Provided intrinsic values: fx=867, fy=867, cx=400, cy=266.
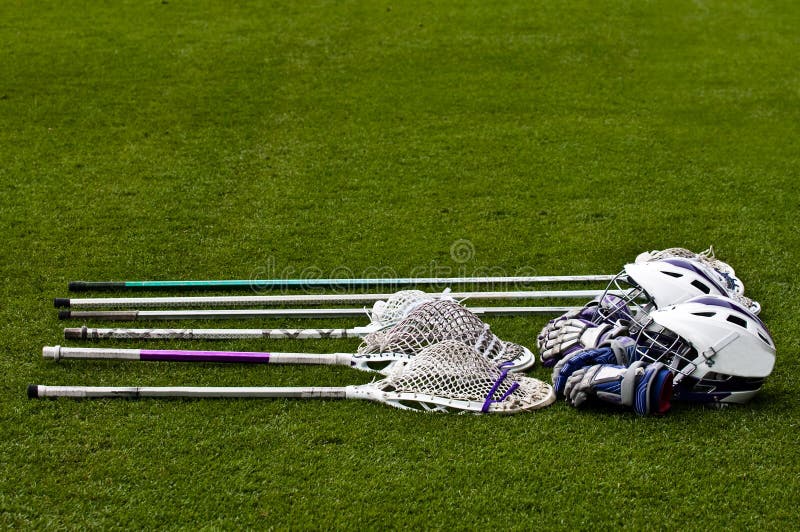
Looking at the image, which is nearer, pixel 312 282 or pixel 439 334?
pixel 439 334

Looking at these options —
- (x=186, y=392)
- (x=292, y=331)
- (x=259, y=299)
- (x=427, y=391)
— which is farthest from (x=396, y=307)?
(x=186, y=392)

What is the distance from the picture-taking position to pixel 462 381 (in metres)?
5.34

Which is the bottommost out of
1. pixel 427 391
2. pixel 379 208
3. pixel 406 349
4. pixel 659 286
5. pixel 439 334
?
pixel 427 391

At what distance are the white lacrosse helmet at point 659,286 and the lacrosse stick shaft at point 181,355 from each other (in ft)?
5.91

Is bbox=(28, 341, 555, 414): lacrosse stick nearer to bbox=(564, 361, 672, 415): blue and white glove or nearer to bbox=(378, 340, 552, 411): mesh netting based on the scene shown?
bbox=(378, 340, 552, 411): mesh netting

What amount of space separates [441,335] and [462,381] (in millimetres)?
446

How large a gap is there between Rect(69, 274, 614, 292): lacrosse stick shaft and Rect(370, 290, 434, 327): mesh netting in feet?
1.88

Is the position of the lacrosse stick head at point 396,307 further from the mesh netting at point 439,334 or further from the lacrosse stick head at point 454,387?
the lacrosse stick head at point 454,387

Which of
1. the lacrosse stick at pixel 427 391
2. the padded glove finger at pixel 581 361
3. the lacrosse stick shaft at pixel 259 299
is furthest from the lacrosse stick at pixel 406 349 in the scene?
the lacrosse stick shaft at pixel 259 299

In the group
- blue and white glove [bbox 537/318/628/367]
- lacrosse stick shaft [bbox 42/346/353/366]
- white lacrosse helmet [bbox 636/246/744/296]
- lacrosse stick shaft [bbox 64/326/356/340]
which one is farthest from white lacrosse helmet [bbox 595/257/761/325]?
lacrosse stick shaft [bbox 42/346/353/366]

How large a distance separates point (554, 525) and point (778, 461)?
1452 millimetres

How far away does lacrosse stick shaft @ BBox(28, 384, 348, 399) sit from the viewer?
5332mm

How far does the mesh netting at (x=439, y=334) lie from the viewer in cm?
571

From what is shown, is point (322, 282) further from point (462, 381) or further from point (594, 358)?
point (594, 358)
